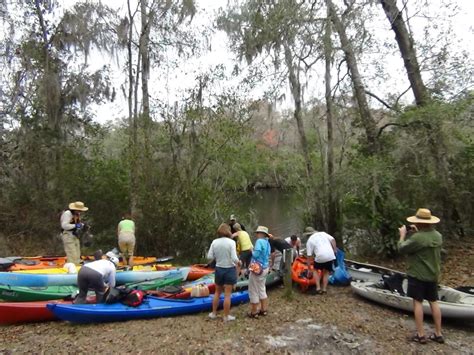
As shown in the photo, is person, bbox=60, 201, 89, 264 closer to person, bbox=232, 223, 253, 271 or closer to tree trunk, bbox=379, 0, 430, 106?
person, bbox=232, 223, 253, 271

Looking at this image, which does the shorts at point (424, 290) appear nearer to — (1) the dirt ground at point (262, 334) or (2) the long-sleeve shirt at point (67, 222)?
(1) the dirt ground at point (262, 334)

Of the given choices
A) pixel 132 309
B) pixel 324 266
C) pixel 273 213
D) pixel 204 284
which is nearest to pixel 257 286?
pixel 204 284

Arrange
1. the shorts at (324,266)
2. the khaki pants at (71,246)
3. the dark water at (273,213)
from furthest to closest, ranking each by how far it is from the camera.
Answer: the dark water at (273,213) < the khaki pants at (71,246) < the shorts at (324,266)

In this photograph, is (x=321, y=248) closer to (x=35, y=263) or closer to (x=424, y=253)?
(x=424, y=253)

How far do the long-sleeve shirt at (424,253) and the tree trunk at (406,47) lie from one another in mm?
6858

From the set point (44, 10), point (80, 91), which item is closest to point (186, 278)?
point (80, 91)

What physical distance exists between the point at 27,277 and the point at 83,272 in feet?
7.98

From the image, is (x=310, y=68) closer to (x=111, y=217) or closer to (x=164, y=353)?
(x=111, y=217)

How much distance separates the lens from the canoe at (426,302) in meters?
6.60

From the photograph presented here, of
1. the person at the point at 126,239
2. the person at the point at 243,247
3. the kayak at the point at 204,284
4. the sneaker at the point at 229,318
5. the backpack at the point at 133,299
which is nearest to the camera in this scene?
the sneaker at the point at 229,318

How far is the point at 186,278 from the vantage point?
388 inches

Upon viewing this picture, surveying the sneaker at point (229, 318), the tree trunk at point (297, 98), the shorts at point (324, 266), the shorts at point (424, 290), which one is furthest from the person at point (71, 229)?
the tree trunk at point (297, 98)

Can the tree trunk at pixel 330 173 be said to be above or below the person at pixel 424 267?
above

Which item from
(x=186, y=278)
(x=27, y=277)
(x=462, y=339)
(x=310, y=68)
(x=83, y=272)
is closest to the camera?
(x=462, y=339)
